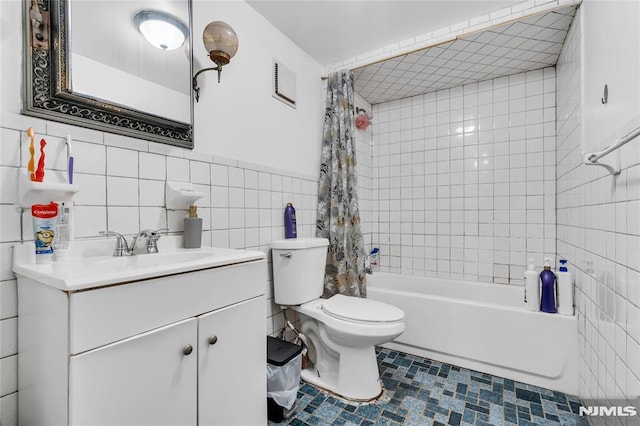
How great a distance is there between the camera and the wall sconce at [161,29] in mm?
1207

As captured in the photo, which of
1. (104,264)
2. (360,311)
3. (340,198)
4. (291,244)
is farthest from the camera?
(340,198)

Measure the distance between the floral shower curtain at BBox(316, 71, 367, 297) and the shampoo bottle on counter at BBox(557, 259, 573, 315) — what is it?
1.16 metres

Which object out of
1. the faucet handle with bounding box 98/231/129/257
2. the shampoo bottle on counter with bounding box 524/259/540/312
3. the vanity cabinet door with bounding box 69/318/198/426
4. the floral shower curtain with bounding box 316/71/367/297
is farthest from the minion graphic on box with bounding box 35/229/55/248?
the shampoo bottle on counter with bounding box 524/259/540/312

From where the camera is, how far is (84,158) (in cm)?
103

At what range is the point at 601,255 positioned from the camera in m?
1.21

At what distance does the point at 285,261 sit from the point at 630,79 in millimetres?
1586

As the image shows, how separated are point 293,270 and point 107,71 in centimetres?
125

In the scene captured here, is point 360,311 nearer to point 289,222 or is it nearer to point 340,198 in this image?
point 289,222

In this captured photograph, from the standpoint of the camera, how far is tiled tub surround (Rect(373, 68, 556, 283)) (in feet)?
7.40

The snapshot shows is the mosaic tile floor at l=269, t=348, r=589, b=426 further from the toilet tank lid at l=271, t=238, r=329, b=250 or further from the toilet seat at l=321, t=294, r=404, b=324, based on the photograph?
the toilet tank lid at l=271, t=238, r=329, b=250

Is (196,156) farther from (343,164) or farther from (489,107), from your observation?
(489,107)

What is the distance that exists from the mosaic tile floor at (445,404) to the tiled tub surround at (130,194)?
543 mm

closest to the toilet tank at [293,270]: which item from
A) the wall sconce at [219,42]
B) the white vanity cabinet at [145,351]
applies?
the white vanity cabinet at [145,351]

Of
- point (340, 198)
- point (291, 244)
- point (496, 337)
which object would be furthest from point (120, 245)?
point (496, 337)
